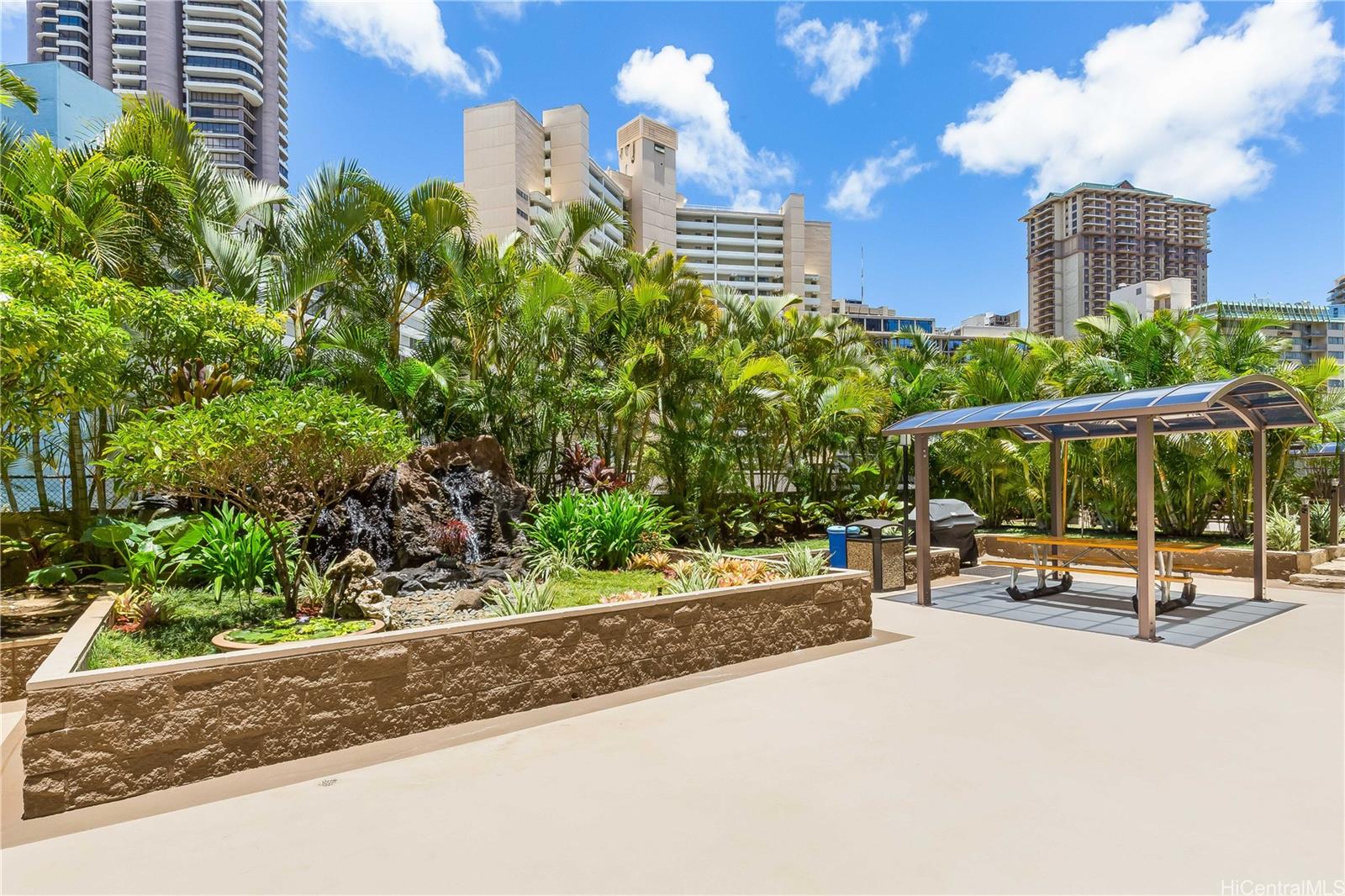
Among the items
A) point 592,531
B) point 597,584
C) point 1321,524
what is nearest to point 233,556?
point 597,584

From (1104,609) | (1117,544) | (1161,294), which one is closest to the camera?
(1104,609)

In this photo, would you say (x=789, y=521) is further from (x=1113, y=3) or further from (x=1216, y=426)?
(x=1113, y=3)

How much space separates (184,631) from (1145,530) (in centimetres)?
854

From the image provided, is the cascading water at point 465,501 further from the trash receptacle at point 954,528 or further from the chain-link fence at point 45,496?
the trash receptacle at point 954,528

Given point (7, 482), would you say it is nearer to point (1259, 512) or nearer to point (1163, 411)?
point (1163, 411)

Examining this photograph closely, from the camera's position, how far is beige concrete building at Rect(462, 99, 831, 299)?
162 ft

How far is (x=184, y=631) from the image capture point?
207 inches

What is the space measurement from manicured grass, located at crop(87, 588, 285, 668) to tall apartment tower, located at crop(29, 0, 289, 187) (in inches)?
3801

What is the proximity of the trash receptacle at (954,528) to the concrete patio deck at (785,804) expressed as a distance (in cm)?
669

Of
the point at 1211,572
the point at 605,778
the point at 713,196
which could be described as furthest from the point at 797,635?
the point at 713,196

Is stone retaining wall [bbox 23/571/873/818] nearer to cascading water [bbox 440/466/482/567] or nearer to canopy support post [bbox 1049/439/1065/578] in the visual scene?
cascading water [bbox 440/466/482/567]

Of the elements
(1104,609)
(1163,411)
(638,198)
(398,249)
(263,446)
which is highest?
(638,198)

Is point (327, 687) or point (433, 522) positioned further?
point (433, 522)

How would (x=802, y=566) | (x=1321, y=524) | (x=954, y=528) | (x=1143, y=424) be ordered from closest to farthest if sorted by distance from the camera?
(x=1143, y=424)
(x=802, y=566)
(x=1321, y=524)
(x=954, y=528)
